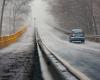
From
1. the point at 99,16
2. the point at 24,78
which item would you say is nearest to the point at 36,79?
the point at 24,78

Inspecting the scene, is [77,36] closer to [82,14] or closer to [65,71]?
[65,71]

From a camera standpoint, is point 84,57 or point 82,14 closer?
point 84,57

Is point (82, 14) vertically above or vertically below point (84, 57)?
below

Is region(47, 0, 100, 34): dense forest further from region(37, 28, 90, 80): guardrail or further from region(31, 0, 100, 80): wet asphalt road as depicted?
region(37, 28, 90, 80): guardrail

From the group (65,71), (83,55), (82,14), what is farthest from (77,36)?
(82,14)

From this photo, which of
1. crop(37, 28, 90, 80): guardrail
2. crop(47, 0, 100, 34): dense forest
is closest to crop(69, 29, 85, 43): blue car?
crop(47, 0, 100, 34): dense forest

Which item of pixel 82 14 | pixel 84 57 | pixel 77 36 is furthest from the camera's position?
pixel 82 14

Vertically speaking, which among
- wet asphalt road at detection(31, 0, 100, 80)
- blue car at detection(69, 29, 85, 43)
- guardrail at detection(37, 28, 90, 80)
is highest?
guardrail at detection(37, 28, 90, 80)

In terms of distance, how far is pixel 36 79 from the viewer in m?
8.75

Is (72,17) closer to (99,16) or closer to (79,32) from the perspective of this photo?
(99,16)

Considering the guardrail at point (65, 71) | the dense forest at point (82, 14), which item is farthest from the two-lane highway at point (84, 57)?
the dense forest at point (82, 14)

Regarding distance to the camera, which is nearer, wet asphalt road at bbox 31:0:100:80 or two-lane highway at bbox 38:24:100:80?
two-lane highway at bbox 38:24:100:80

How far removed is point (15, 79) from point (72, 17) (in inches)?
3590

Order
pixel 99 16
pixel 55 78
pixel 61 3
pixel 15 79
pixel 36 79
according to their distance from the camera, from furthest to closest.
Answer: pixel 61 3 → pixel 99 16 → pixel 15 79 → pixel 36 79 → pixel 55 78
